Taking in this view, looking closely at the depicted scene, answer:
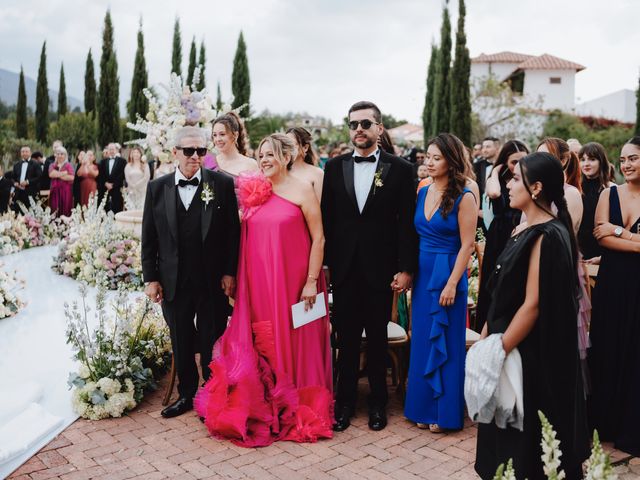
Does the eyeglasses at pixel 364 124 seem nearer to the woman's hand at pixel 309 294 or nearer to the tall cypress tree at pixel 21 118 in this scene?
the woman's hand at pixel 309 294

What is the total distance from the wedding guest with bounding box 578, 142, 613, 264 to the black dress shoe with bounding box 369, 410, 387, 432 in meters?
2.37

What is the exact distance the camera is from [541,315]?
289 centimetres

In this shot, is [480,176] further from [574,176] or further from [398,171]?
[398,171]

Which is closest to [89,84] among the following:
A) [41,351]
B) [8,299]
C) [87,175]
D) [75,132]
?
[75,132]

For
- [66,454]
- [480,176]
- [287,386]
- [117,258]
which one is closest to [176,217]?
[287,386]

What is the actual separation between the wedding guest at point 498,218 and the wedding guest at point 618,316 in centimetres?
99

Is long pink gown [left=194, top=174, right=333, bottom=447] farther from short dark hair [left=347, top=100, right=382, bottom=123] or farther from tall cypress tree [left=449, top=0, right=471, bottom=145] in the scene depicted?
tall cypress tree [left=449, top=0, right=471, bottom=145]

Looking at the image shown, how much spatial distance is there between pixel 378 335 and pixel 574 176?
2.05m

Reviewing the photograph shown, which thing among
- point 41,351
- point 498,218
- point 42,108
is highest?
point 42,108

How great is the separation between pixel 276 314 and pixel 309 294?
282 mm

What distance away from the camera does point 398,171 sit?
4.54 m

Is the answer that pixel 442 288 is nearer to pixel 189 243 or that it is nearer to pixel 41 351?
pixel 189 243

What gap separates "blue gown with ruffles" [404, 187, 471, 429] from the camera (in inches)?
176

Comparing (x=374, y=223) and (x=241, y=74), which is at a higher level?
(x=241, y=74)
